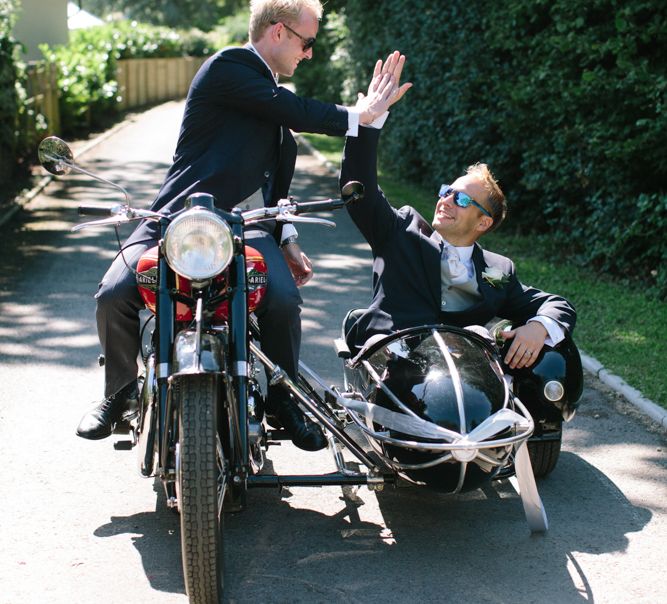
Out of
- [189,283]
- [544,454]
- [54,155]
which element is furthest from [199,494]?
[544,454]

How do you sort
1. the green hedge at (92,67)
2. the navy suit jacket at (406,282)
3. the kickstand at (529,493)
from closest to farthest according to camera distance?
1. the kickstand at (529,493)
2. the navy suit jacket at (406,282)
3. the green hedge at (92,67)

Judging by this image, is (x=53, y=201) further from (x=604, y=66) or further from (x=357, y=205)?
(x=357, y=205)

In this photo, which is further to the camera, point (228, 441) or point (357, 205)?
point (357, 205)

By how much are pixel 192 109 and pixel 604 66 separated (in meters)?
6.12

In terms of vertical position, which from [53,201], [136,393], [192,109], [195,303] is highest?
[192,109]

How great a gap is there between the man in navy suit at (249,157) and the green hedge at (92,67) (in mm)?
17392

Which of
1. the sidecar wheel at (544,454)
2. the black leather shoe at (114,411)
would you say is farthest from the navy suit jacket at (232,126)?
the sidecar wheel at (544,454)

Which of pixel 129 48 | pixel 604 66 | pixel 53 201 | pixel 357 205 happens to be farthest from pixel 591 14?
pixel 129 48

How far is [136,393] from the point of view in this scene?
4.65m

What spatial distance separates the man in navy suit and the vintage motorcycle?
0.35 feet

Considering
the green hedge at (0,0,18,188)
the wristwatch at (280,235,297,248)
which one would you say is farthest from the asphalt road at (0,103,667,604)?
the green hedge at (0,0,18,188)

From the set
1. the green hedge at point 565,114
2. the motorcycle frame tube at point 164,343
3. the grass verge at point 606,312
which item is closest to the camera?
the motorcycle frame tube at point 164,343

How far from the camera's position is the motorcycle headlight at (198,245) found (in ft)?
11.9

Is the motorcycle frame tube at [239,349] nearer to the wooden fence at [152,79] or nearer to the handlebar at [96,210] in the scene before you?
the handlebar at [96,210]
